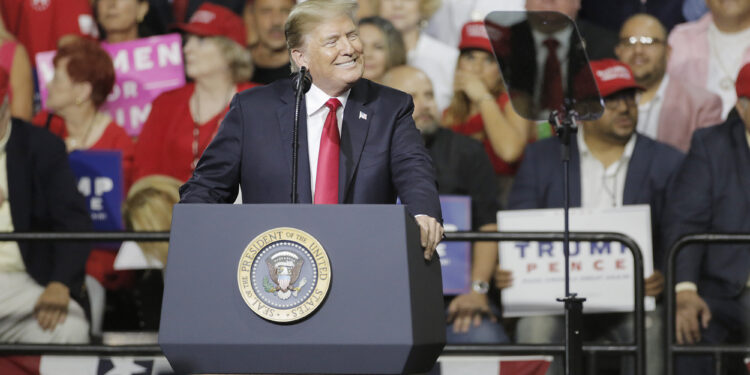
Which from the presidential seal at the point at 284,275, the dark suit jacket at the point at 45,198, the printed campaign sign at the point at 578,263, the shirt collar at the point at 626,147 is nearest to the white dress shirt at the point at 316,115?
the presidential seal at the point at 284,275

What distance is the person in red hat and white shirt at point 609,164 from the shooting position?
4980 mm

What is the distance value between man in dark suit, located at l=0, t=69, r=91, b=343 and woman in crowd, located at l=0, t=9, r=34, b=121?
0.09 meters

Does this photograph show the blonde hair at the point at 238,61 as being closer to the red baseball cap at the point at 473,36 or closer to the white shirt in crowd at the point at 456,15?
the white shirt in crowd at the point at 456,15

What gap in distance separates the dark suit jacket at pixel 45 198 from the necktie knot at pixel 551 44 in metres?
2.49

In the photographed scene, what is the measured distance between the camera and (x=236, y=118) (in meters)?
2.67

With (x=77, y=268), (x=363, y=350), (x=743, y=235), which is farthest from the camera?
(x=77, y=268)

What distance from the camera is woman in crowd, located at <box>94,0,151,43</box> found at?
18.3 feet

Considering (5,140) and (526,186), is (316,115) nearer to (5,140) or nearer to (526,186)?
(526,186)

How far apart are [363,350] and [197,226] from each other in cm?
44

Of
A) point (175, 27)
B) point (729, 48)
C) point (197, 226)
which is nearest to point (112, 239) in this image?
point (175, 27)

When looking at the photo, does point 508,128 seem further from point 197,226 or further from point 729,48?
point 197,226

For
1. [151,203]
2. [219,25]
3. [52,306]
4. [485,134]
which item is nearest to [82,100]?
[151,203]

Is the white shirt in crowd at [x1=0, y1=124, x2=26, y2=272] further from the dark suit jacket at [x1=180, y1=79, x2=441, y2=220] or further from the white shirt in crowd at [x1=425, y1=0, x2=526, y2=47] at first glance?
the dark suit jacket at [x1=180, y1=79, x2=441, y2=220]

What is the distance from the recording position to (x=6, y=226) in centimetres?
516
